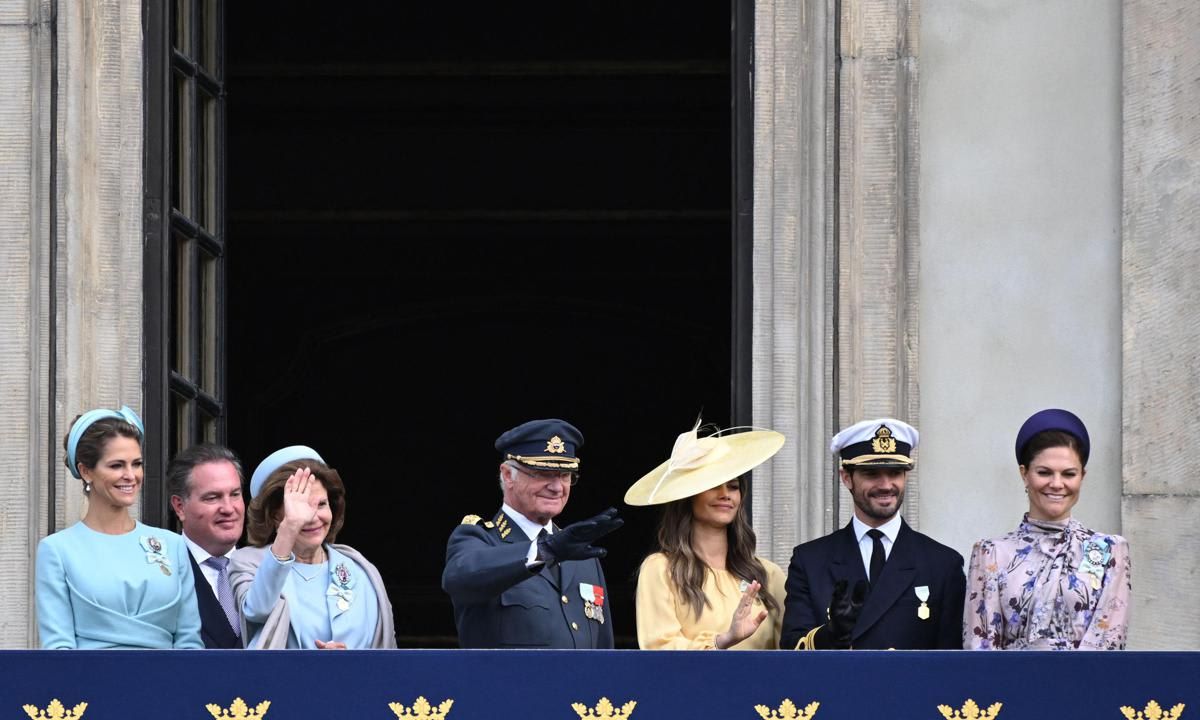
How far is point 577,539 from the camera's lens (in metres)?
6.20

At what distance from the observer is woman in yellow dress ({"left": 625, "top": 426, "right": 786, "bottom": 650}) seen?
6.70 m

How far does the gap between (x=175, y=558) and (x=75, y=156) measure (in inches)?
83.6

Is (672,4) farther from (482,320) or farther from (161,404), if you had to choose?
(161,404)

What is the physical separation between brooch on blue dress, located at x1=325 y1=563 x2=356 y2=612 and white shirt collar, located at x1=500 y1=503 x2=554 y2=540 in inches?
18.0

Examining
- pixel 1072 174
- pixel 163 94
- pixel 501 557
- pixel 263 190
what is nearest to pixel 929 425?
pixel 1072 174

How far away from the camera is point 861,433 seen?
266 inches

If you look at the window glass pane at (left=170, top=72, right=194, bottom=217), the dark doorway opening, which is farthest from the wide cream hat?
the dark doorway opening

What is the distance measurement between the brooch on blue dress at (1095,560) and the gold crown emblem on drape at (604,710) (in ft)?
3.97

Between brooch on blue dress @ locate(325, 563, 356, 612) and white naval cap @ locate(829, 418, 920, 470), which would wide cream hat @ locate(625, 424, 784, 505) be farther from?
brooch on blue dress @ locate(325, 563, 356, 612)

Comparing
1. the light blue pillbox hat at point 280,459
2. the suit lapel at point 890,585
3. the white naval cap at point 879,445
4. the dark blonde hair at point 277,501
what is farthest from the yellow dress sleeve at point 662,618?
the light blue pillbox hat at point 280,459

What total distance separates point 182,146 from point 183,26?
0.41 metres

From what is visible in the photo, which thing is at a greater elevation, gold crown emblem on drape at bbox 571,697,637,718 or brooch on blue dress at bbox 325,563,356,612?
brooch on blue dress at bbox 325,563,356,612

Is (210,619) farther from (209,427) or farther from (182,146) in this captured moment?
(182,146)

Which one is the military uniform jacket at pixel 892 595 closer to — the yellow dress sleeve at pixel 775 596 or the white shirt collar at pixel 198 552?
the yellow dress sleeve at pixel 775 596
